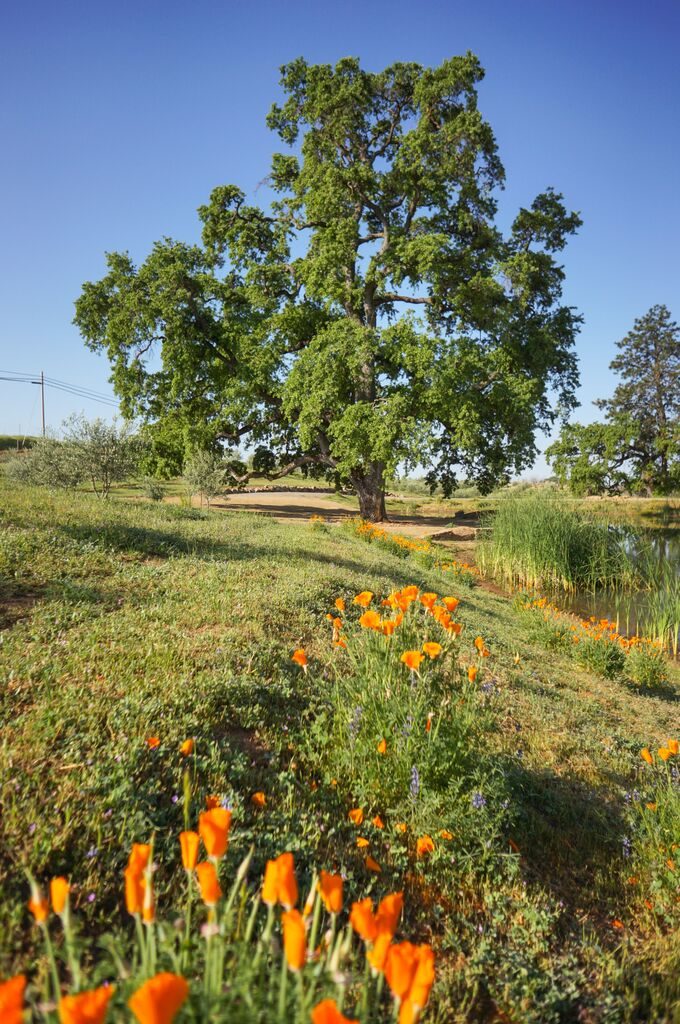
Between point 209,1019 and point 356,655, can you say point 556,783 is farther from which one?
point 209,1019

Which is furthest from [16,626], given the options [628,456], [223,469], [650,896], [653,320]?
[653,320]

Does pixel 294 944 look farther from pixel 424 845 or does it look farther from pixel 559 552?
pixel 559 552

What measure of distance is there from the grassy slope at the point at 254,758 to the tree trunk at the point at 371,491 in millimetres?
16896

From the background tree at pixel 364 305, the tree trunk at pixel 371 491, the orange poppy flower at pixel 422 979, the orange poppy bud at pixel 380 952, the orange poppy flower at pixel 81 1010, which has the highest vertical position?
the background tree at pixel 364 305

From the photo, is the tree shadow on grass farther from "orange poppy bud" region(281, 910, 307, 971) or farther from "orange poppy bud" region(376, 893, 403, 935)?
"orange poppy bud" region(281, 910, 307, 971)

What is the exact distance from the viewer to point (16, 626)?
4.15 metres

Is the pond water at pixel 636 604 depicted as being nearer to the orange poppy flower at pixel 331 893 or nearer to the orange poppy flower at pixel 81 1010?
the orange poppy flower at pixel 331 893

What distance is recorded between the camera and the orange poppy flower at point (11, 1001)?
0.78 metres

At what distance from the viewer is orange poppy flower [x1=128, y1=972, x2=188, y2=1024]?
0.79 meters

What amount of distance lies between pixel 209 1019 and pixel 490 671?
4.83 meters

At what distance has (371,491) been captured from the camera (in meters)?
23.4

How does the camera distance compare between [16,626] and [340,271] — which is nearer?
[16,626]

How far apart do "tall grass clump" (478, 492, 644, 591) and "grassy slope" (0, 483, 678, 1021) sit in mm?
7292

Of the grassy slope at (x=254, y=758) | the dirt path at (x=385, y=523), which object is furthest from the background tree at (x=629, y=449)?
the grassy slope at (x=254, y=758)
